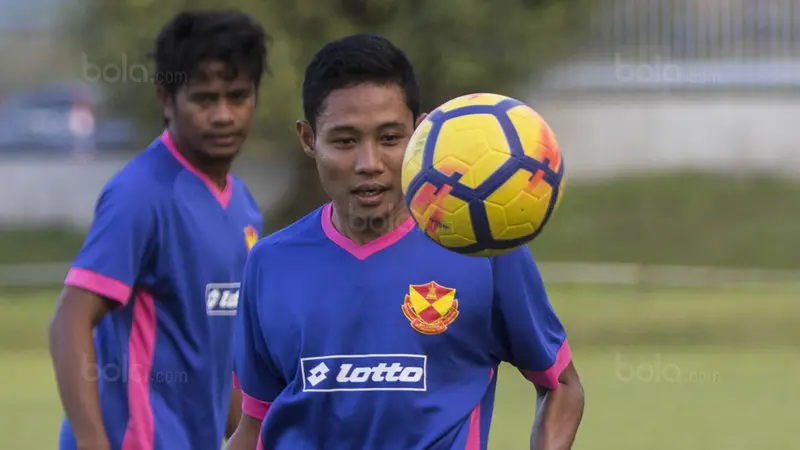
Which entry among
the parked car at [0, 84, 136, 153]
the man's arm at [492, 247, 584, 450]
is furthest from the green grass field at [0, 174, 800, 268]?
the man's arm at [492, 247, 584, 450]

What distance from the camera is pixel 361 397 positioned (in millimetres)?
Answer: 3514

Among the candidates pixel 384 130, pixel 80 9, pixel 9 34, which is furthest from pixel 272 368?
pixel 9 34

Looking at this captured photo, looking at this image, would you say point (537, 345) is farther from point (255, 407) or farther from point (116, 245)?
point (116, 245)

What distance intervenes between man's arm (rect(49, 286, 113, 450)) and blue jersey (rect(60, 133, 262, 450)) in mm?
82

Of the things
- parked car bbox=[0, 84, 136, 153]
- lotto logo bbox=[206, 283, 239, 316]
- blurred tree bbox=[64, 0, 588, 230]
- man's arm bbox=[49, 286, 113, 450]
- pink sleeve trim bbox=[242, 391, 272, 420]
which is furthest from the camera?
parked car bbox=[0, 84, 136, 153]

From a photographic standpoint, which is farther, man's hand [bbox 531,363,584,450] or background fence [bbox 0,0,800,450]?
background fence [bbox 0,0,800,450]

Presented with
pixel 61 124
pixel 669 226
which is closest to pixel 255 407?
pixel 669 226

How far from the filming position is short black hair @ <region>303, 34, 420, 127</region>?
364cm

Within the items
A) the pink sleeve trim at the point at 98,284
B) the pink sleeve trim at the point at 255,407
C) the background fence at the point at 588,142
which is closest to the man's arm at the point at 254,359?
the pink sleeve trim at the point at 255,407

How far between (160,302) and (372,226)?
128 cm

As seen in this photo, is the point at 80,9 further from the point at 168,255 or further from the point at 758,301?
the point at 168,255

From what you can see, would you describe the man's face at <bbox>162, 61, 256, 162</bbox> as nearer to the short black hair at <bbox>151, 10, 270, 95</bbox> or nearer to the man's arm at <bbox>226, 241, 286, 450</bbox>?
the short black hair at <bbox>151, 10, 270, 95</bbox>

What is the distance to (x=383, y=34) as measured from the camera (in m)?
17.3

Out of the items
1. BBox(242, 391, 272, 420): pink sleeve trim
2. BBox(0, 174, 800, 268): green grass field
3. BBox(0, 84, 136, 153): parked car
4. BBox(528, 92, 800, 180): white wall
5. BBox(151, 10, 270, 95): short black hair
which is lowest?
BBox(0, 174, 800, 268): green grass field
